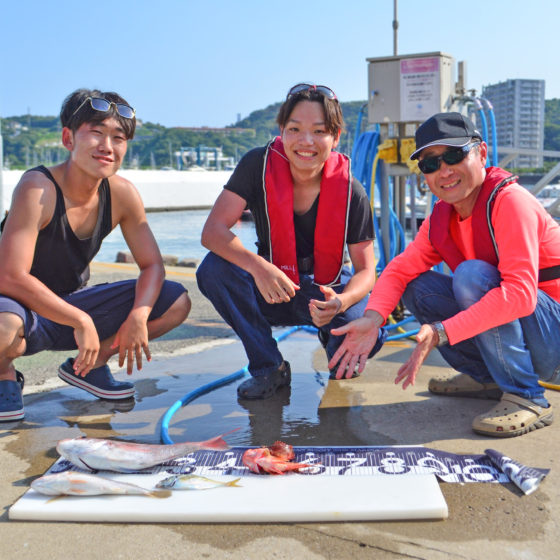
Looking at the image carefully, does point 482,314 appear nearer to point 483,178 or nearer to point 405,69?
point 483,178

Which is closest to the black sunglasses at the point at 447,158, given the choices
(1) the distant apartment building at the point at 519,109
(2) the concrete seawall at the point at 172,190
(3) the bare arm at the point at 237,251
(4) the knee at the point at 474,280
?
(4) the knee at the point at 474,280

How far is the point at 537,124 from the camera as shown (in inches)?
1127

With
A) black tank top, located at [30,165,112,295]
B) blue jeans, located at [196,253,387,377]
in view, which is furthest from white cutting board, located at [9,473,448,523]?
black tank top, located at [30,165,112,295]

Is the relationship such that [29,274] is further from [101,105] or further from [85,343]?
[101,105]

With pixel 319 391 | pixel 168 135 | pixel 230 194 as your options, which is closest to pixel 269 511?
pixel 319 391

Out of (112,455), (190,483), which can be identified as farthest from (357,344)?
(112,455)

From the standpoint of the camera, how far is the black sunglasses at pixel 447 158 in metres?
2.73

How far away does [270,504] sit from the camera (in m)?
2.06

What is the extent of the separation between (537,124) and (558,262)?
28471mm

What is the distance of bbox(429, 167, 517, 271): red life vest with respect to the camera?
2727 millimetres

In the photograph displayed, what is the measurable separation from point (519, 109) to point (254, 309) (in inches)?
983

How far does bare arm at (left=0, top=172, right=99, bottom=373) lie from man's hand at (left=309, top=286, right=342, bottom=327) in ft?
3.14

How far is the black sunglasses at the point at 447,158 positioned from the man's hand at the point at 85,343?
1.57m

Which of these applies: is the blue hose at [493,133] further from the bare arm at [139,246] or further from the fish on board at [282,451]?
the fish on board at [282,451]
